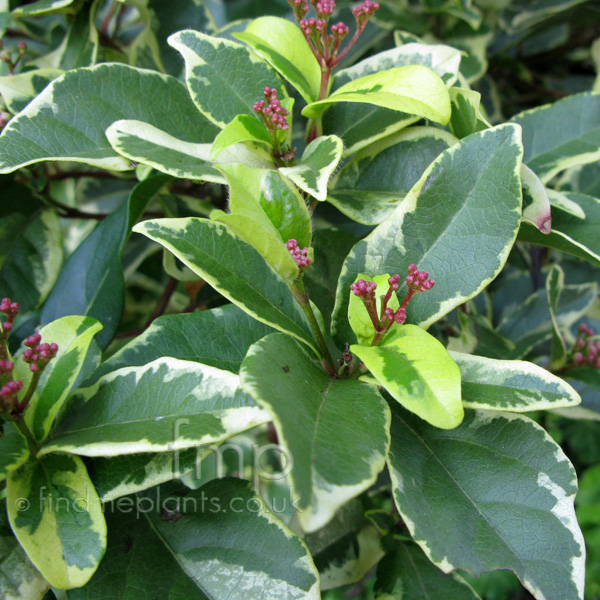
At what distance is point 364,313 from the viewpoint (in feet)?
2.06

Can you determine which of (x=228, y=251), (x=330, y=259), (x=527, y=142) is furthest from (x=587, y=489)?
(x=228, y=251)

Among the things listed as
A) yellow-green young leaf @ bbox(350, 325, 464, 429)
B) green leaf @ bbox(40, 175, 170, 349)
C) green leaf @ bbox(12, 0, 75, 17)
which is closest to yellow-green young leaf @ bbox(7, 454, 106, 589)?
green leaf @ bbox(40, 175, 170, 349)

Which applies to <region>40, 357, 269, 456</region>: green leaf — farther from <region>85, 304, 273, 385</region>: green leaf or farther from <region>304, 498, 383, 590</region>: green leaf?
<region>304, 498, 383, 590</region>: green leaf

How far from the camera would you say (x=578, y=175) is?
3.96 feet

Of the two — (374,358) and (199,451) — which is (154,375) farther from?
(374,358)

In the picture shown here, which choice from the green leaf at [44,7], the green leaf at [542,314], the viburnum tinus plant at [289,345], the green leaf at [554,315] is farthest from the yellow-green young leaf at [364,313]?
the green leaf at [44,7]

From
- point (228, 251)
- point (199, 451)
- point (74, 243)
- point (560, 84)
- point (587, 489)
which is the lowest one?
point (587, 489)

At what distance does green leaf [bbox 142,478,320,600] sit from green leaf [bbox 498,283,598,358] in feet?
1.99

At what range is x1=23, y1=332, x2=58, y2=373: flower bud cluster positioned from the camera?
60cm

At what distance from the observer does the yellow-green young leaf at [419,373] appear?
521mm

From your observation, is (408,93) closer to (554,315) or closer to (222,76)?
(222,76)

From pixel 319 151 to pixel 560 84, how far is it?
1294 millimetres

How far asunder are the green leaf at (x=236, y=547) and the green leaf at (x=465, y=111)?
52 centimetres

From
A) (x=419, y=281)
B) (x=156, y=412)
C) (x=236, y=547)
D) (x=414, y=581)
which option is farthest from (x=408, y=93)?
(x=414, y=581)
